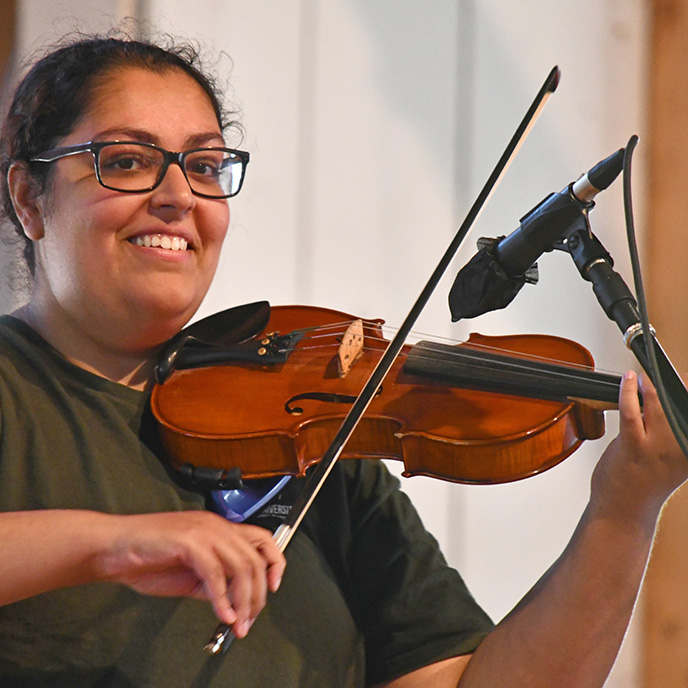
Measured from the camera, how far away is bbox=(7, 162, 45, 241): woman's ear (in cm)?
109

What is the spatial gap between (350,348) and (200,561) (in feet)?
1.53

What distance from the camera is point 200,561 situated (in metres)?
0.69

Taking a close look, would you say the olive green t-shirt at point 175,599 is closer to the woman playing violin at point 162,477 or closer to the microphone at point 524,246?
the woman playing violin at point 162,477

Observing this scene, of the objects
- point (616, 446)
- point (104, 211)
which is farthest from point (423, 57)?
point (616, 446)

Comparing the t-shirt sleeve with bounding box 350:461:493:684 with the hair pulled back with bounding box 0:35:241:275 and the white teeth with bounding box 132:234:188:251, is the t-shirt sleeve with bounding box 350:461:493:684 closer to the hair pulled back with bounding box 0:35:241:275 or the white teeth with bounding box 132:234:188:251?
the white teeth with bounding box 132:234:188:251

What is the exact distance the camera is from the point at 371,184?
2037 mm

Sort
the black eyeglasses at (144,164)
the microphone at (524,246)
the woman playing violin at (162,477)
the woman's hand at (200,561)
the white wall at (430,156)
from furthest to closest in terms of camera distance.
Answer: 1. the white wall at (430,156)
2. the black eyeglasses at (144,164)
3. the woman playing violin at (162,477)
4. the microphone at (524,246)
5. the woman's hand at (200,561)

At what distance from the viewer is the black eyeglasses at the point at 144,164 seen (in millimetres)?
1027

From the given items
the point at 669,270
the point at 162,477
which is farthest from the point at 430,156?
the point at 162,477

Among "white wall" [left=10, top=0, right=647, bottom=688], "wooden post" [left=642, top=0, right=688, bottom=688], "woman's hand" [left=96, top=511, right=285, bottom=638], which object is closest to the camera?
"woman's hand" [left=96, top=511, right=285, bottom=638]

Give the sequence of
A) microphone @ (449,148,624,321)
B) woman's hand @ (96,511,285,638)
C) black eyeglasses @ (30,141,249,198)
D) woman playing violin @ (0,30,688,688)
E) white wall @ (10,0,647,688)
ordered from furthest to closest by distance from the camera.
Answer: white wall @ (10,0,647,688) < black eyeglasses @ (30,141,249,198) < woman playing violin @ (0,30,688,688) < microphone @ (449,148,624,321) < woman's hand @ (96,511,285,638)

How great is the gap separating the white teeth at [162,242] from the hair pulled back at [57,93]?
0.47 ft

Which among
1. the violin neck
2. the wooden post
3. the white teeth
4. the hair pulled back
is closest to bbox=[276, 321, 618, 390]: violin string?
the violin neck

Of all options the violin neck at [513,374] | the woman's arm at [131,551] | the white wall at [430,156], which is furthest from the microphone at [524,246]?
the white wall at [430,156]
